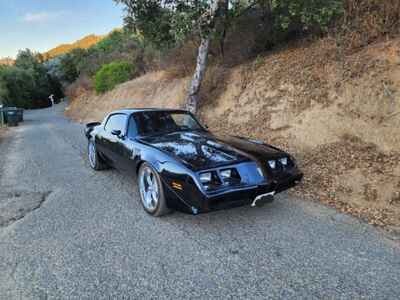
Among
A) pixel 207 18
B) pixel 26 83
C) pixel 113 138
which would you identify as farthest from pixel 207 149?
pixel 26 83

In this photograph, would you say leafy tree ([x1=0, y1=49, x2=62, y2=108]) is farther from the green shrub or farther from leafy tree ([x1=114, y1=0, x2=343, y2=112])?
leafy tree ([x1=114, y1=0, x2=343, y2=112])

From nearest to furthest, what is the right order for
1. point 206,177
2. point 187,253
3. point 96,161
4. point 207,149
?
point 187,253 → point 206,177 → point 207,149 → point 96,161

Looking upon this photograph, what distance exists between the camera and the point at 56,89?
165 feet

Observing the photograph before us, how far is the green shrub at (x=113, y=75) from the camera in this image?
66.6ft

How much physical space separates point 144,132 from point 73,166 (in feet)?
9.18

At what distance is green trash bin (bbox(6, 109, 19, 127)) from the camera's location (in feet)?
57.5

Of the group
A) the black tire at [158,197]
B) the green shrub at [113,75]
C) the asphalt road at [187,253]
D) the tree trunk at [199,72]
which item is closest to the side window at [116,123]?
the black tire at [158,197]

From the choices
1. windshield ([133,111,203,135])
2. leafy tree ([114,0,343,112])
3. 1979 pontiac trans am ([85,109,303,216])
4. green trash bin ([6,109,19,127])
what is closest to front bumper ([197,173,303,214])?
1979 pontiac trans am ([85,109,303,216])

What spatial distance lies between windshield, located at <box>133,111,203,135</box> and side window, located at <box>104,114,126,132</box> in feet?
0.86

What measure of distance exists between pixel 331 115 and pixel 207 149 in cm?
347

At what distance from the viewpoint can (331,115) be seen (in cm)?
557

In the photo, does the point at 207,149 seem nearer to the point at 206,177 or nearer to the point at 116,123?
the point at 206,177

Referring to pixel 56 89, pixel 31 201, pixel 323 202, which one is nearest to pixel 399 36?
pixel 323 202

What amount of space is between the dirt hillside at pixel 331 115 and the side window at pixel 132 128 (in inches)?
109
